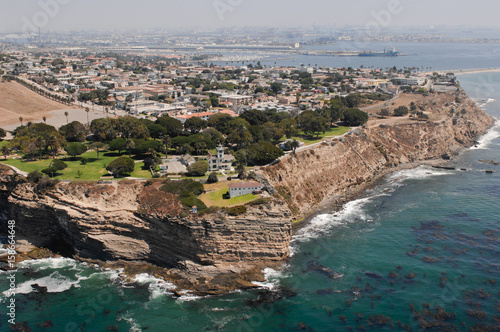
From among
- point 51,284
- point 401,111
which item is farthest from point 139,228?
point 401,111

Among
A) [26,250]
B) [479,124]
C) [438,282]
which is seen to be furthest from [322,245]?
[479,124]

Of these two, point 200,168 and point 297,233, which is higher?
point 200,168

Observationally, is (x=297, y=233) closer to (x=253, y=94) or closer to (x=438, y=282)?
(x=438, y=282)

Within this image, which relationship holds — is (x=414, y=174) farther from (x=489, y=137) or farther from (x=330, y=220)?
(x=489, y=137)

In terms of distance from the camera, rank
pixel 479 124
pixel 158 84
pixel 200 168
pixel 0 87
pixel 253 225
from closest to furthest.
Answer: pixel 253 225
pixel 200 168
pixel 479 124
pixel 0 87
pixel 158 84

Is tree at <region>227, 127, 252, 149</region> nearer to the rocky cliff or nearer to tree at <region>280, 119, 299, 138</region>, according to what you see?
tree at <region>280, 119, 299, 138</region>

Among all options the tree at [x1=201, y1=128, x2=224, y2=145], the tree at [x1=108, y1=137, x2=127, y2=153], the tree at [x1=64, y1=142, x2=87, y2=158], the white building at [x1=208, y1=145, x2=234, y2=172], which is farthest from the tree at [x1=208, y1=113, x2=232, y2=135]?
the tree at [x1=64, y1=142, x2=87, y2=158]

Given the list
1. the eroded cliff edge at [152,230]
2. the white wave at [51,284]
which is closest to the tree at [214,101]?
the eroded cliff edge at [152,230]

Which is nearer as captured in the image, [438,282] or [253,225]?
[438,282]
